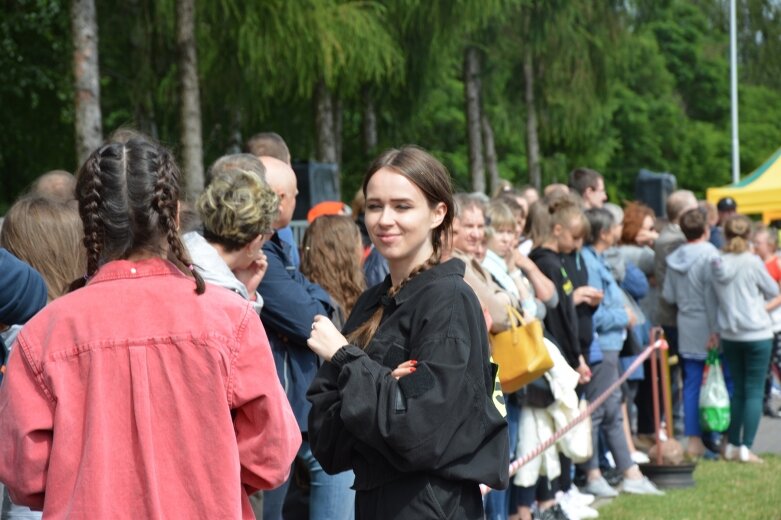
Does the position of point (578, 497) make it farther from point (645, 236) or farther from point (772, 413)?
point (772, 413)

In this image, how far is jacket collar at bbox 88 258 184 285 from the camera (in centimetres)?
307

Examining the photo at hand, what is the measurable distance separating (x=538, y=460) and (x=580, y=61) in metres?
19.6

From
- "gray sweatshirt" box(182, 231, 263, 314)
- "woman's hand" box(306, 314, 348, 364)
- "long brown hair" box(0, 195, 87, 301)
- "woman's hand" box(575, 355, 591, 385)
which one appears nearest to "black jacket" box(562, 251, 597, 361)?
"woman's hand" box(575, 355, 591, 385)

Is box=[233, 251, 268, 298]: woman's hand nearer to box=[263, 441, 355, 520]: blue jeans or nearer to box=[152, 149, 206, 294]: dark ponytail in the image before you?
box=[263, 441, 355, 520]: blue jeans

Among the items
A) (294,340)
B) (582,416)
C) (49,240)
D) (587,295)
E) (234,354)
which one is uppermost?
(49,240)

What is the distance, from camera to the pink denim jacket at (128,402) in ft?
9.76

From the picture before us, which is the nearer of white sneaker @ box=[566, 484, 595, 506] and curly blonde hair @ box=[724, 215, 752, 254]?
white sneaker @ box=[566, 484, 595, 506]

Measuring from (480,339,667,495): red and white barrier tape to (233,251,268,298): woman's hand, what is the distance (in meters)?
1.22

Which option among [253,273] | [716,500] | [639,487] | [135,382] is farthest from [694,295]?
[135,382]

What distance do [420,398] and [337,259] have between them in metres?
2.81

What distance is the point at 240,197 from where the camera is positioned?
16.6 feet

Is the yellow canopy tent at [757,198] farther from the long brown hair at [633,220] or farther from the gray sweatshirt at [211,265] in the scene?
the gray sweatshirt at [211,265]

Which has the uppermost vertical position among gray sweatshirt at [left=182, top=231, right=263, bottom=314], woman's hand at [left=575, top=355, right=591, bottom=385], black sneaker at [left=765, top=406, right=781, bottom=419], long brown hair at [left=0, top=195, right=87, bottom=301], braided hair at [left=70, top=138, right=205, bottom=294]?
braided hair at [left=70, top=138, right=205, bottom=294]

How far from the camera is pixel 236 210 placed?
5.01 m
